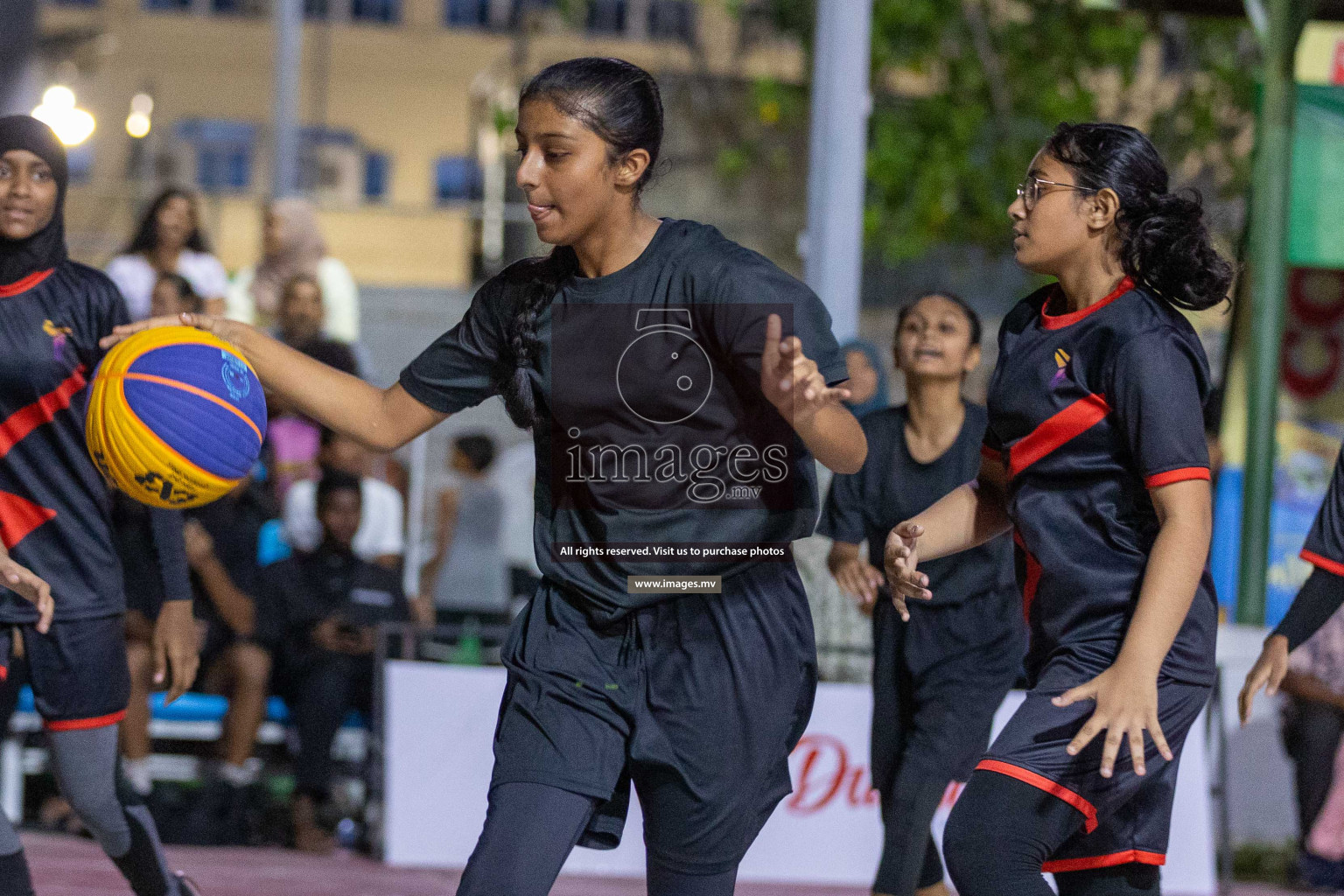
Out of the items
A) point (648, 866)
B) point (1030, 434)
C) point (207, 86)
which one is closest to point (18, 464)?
point (648, 866)

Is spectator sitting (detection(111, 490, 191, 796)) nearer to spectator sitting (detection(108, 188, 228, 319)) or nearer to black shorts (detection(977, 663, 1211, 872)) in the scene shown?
spectator sitting (detection(108, 188, 228, 319))

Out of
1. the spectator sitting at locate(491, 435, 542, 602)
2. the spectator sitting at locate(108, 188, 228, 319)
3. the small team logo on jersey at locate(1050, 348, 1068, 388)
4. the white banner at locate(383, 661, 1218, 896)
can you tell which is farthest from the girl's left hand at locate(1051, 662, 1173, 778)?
the spectator sitting at locate(108, 188, 228, 319)

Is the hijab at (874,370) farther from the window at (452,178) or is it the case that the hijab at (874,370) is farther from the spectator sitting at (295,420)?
the window at (452,178)

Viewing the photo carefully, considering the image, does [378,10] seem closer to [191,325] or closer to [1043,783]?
[191,325]

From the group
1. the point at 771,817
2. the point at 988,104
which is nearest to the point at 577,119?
the point at 771,817

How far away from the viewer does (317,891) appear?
655cm

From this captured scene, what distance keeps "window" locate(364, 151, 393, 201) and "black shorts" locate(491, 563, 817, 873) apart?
26.8m

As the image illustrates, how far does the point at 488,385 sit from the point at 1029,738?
1.39 meters

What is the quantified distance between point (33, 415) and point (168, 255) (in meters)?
4.23

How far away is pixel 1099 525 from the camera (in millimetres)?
3527

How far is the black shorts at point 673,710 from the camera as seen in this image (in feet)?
11.0

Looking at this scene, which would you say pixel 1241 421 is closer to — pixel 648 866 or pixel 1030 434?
pixel 1030 434

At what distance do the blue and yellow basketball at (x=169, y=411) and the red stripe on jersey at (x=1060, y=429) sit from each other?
1727 mm

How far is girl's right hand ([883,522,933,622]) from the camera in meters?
3.73
